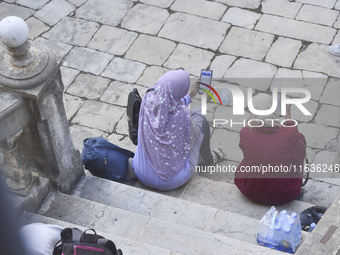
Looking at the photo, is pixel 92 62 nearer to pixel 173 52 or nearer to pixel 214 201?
pixel 173 52

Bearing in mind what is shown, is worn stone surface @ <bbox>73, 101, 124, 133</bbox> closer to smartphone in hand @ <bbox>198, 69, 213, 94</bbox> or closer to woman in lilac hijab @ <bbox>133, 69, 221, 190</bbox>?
smartphone in hand @ <bbox>198, 69, 213, 94</bbox>

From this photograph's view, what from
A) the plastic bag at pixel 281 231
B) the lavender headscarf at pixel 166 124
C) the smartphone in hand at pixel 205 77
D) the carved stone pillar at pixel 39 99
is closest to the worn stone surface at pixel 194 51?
Answer: the smartphone in hand at pixel 205 77

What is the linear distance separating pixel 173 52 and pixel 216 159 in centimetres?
174

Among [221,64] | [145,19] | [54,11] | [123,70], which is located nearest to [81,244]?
[123,70]

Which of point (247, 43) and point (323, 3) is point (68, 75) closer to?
point (247, 43)

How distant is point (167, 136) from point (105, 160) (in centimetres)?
56

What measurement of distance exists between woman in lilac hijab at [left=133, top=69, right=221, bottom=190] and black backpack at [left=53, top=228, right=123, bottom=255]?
1799mm

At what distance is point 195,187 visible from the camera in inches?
186

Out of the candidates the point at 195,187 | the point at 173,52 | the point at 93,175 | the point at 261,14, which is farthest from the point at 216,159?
the point at 261,14

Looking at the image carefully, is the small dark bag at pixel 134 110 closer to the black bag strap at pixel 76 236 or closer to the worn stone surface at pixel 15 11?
the black bag strap at pixel 76 236

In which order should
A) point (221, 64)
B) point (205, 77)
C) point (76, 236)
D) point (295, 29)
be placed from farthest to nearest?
point (295, 29)
point (221, 64)
point (205, 77)
point (76, 236)

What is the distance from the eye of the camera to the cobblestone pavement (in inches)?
231

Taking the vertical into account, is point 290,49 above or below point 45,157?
below

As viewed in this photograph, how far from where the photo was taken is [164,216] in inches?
162
